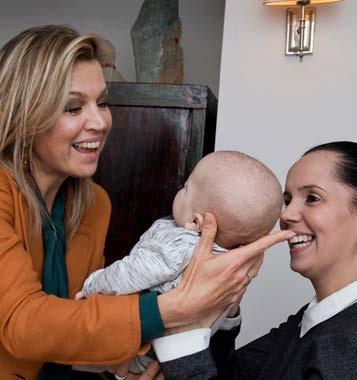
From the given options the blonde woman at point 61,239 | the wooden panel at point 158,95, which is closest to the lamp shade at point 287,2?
the wooden panel at point 158,95

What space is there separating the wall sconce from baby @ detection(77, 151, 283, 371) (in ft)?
3.58

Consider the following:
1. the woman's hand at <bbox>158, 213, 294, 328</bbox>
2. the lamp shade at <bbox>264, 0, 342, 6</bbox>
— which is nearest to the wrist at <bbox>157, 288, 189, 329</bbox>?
the woman's hand at <bbox>158, 213, 294, 328</bbox>

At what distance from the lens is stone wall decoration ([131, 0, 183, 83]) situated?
2490mm

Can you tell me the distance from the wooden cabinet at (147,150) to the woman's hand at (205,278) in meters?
1.05

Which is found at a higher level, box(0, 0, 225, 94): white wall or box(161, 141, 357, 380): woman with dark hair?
box(0, 0, 225, 94): white wall

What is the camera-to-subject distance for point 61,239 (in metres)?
1.62

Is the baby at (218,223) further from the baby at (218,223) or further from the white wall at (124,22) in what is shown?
the white wall at (124,22)

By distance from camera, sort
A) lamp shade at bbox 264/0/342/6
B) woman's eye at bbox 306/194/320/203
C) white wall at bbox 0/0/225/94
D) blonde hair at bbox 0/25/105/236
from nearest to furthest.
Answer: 1. woman's eye at bbox 306/194/320/203
2. blonde hair at bbox 0/25/105/236
3. lamp shade at bbox 264/0/342/6
4. white wall at bbox 0/0/225/94

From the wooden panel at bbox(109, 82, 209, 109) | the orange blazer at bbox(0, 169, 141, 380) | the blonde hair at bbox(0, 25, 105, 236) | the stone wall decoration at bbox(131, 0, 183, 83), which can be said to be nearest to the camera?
the orange blazer at bbox(0, 169, 141, 380)

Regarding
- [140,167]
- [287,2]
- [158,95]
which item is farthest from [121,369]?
[287,2]

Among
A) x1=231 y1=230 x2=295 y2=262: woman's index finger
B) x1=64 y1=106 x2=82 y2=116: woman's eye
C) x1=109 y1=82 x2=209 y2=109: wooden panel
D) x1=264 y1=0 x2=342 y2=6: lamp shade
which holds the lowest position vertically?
x1=231 y1=230 x2=295 y2=262: woman's index finger

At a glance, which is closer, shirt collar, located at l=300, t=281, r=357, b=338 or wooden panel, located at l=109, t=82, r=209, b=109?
shirt collar, located at l=300, t=281, r=357, b=338

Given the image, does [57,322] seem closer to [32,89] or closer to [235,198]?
[235,198]

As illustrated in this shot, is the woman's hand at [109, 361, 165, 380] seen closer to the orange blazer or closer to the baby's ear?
the orange blazer
